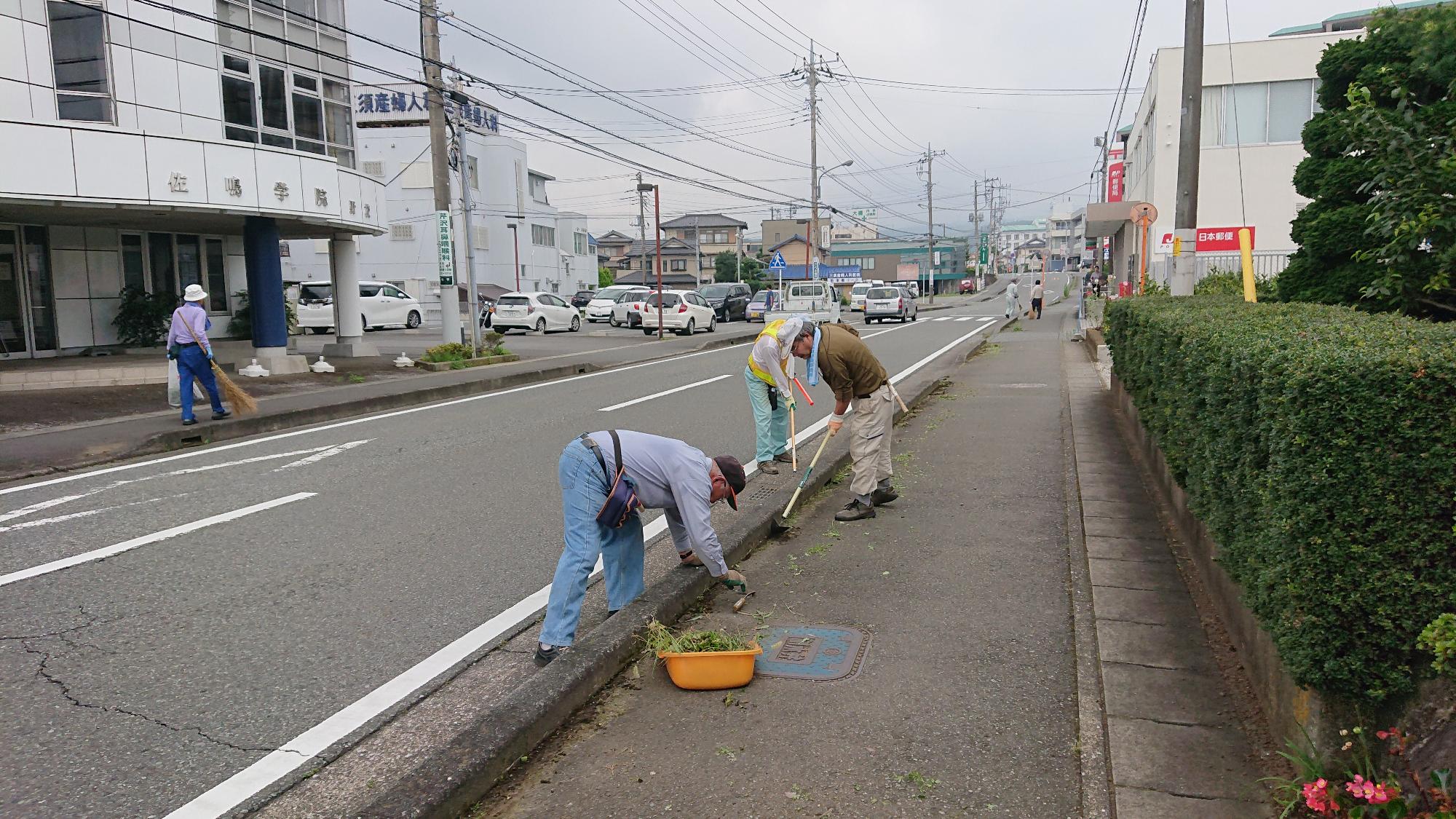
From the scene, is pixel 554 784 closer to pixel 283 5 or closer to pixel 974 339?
pixel 283 5

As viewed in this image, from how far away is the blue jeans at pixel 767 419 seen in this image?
8.85 metres

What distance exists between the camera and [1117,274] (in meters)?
47.2

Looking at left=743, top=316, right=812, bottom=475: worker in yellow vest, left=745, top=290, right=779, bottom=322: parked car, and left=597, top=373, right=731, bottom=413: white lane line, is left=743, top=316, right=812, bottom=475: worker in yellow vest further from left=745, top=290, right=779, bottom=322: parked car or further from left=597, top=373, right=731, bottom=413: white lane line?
left=745, top=290, right=779, bottom=322: parked car

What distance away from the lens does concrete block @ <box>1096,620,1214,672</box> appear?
4.24 metres

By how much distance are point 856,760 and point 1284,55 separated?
34145 mm

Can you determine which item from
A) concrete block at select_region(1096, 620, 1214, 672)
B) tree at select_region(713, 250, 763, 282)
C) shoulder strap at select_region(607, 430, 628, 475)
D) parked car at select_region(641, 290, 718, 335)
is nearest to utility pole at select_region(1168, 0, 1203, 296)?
concrete block at select_region(1096, 620, 1214, 672)

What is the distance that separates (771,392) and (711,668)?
496 centimetres

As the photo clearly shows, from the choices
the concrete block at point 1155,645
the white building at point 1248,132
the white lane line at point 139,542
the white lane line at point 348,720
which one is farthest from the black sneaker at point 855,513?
the white building at point 1248,132

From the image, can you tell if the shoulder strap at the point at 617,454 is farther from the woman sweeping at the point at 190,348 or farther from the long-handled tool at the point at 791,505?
the woman sweeping at the point at 190,348

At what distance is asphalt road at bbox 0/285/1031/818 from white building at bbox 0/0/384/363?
6.29 metres

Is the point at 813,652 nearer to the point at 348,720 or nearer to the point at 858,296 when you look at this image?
the point at 348,720

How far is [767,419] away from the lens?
8.96m

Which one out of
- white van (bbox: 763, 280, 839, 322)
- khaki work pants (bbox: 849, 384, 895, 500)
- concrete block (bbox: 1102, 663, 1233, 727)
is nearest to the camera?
concrete block (bbox: 1102, 663, 1233, 727)

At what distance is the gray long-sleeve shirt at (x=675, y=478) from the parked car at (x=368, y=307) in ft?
89.5
